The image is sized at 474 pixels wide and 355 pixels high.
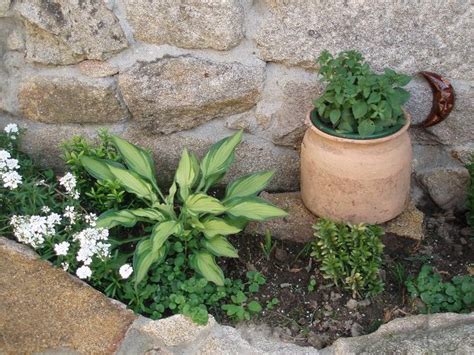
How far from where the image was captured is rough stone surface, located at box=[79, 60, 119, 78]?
8.60 feet

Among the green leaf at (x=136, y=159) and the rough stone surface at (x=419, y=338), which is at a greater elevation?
the green leaf at (x=136, y=159)

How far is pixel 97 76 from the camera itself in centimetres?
264

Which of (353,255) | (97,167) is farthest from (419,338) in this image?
(97,167)

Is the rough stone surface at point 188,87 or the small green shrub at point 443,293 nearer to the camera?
the small green shrub at point 443,293

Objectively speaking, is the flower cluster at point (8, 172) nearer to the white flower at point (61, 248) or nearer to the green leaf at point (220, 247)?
the white flower at point (61, 248)

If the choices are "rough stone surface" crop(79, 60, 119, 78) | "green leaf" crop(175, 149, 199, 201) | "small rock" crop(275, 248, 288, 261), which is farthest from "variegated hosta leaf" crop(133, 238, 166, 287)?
"rough stone surface" crop(79, 60, 119, 78)

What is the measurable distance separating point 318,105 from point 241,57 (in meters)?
0.37

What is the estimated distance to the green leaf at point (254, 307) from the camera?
232 centimetres

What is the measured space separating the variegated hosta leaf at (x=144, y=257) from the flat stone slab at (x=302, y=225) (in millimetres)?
467

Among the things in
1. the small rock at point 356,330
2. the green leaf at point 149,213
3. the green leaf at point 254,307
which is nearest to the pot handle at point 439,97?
the small rock at point 356,330

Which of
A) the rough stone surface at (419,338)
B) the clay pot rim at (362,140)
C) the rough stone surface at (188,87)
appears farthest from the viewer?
the rough stone surface at (188,87)

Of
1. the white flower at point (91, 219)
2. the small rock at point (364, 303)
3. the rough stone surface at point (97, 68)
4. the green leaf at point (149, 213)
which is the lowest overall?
the small rock at point (364, 303)

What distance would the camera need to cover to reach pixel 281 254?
2.59 meters

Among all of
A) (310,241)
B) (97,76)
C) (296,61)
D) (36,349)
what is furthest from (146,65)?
(36,349)
